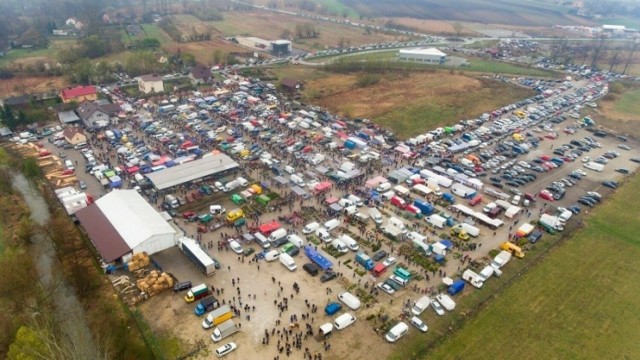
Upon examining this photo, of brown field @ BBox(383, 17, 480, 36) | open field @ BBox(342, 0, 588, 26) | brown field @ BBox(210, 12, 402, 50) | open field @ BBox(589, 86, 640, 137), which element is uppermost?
open field @ BBox(342, 0, 588, 26)

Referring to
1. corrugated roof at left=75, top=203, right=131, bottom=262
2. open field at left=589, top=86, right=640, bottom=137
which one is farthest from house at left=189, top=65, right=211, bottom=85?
open field at left=589, top=86, right=640, bottom=137

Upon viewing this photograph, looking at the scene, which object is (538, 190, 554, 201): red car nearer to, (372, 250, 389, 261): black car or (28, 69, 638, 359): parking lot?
(28, 69, 638, 359): parking lot

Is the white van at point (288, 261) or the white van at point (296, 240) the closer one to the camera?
the white van at point (288, 261)

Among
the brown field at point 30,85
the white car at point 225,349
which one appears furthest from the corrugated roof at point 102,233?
the brown field at point 30,85

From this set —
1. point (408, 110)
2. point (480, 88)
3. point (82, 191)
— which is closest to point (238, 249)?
point (82, 191)

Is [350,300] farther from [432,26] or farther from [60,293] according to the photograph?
[432,26]

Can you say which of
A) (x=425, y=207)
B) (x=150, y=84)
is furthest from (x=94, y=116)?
(x=425, y=207)

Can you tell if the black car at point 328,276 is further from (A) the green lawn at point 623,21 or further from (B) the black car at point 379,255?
(A) the green lawn at point 623,21
